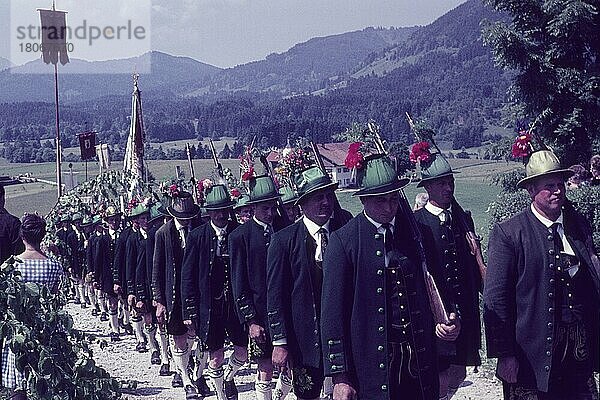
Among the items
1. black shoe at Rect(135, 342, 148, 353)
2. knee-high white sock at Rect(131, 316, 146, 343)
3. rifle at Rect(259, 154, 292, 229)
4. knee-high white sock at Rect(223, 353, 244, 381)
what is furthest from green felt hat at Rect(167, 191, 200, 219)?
black shoe at Rect(135, 342, 148, 353)

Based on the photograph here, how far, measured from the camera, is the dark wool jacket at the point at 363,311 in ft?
15.4

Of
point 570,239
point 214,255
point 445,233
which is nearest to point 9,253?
point 214,255

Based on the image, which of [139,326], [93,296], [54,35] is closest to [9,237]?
[139,326]

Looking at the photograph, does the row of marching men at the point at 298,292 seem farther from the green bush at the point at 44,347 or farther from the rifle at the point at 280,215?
the green bush at the point at 44,347

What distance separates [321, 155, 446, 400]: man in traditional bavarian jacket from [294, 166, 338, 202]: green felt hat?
0.89 m

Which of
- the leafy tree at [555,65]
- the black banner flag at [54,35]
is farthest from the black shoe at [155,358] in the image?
the black banner flag at [54,35]

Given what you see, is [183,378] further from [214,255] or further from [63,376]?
[63,376]

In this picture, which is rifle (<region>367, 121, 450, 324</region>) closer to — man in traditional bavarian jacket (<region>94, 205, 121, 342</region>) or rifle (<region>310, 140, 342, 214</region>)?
rifle (<region>310, 140, 342, 214</region>)

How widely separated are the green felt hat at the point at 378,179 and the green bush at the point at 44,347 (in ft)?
6.63

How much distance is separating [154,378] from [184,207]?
8.94ft

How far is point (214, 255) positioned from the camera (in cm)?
800

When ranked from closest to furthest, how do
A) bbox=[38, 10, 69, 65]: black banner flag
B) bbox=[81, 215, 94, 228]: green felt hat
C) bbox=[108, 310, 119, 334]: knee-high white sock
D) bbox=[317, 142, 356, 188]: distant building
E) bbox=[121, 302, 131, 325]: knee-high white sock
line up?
bbox=[317, 142, 356, 188]: distant building < bbox=[121, 302, 131, 325]: knee-high white sock < bbox=[108, 310, 119, 334]: knee-high white sock < bbox=[81, 215, 94, 228]: green felt hat < bbox=[38, 10, 69, 65]: black banner flag

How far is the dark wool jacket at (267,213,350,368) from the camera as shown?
5.95m

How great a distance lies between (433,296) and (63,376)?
2.27 metres
